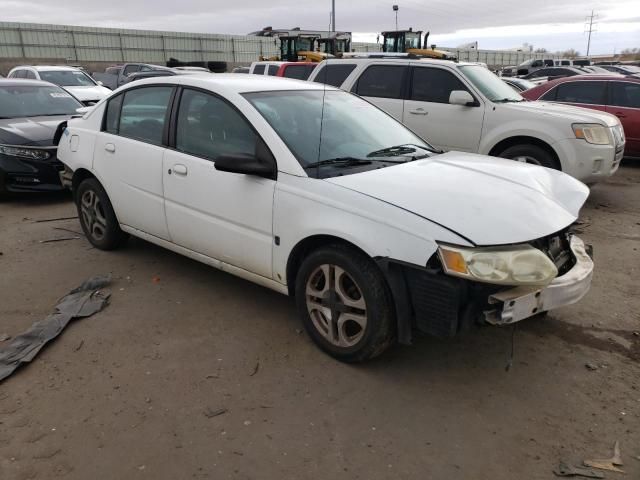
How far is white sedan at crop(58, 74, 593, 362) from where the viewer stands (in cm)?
286

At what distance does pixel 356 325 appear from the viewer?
133 inches

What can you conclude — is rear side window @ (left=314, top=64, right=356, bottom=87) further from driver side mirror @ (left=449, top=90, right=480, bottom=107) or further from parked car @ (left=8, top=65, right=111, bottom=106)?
parked car @ (left=8, top=65, right=111, bottom=106)

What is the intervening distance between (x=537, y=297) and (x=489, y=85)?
5497 millimetres

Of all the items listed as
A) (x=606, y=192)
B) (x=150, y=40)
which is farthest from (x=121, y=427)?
(x=150, y=40)

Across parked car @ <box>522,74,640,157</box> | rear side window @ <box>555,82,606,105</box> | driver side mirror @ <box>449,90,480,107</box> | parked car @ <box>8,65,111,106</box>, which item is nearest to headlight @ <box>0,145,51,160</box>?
driver side mirror @ <box>449,90,480,107</box>

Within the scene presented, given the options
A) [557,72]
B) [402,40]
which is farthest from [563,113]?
[557,72]

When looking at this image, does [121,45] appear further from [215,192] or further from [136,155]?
[215,192]

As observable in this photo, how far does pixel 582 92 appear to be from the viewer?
10.0 m

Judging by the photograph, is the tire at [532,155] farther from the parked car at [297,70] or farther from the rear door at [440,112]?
the parked car at [297,70]

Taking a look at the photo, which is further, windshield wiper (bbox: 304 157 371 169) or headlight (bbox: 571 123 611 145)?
headlight (bbox: 571 123 611 145)

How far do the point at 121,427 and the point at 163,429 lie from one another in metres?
0.22

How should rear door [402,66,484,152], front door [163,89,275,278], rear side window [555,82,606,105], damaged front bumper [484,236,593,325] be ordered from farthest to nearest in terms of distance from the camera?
1. rear side window [555,82,606,105]
2. rear door [402,66,484,152]
3. front door [163,89,275,278]
4. damaged front bumper [484,236,593,325]

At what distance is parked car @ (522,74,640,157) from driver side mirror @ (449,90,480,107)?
12.4 ft

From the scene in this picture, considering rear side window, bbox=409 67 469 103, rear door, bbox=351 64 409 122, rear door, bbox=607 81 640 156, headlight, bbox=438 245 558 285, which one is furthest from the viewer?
rear door, bbox=607 81 640 156
